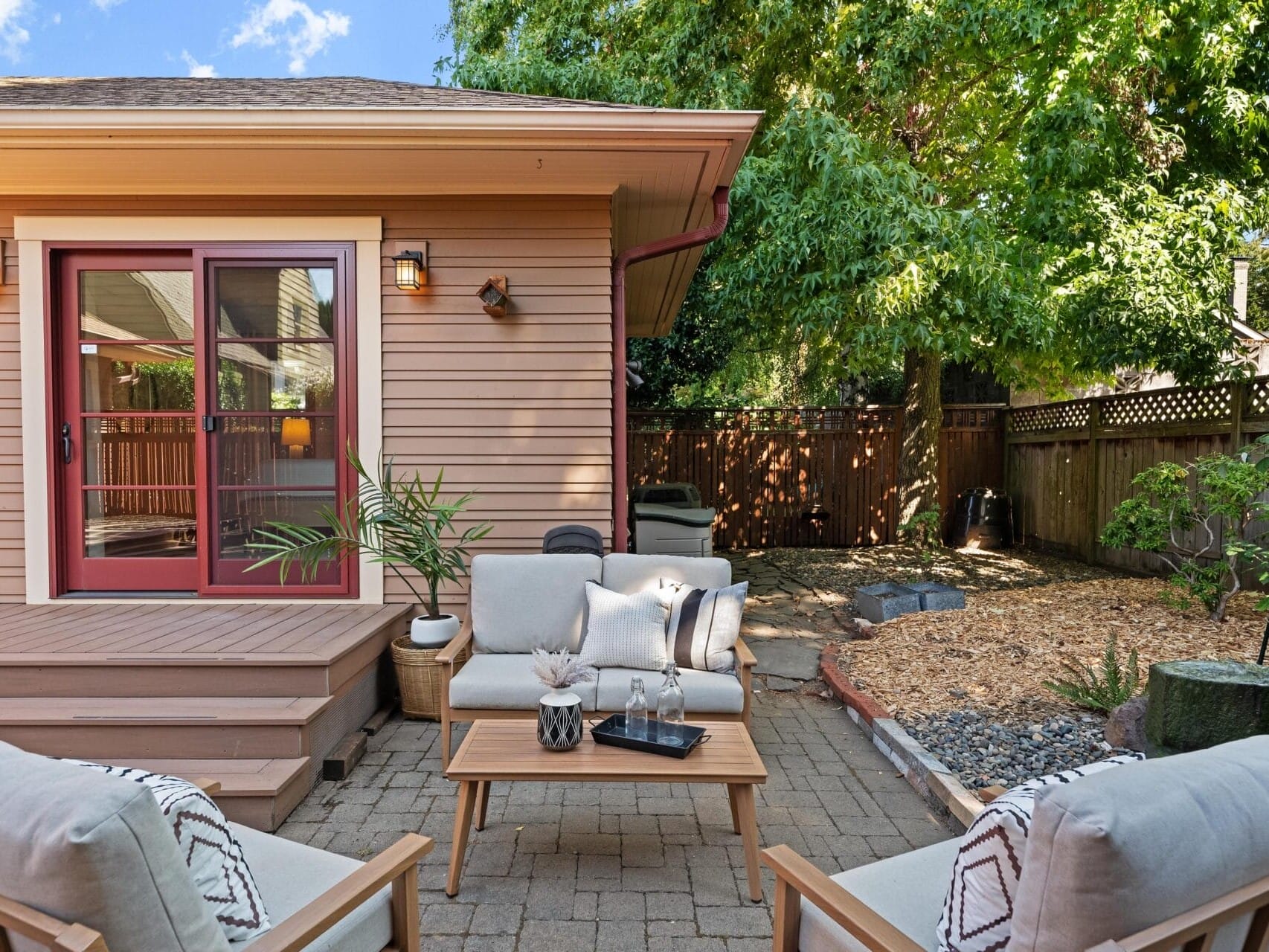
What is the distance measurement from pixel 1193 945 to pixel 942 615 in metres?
4.30

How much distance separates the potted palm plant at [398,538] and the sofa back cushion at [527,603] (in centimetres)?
40

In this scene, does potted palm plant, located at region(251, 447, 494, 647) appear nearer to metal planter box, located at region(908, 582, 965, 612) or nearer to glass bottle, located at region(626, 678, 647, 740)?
glass bottle, located at region(626, 678, 647, 740)

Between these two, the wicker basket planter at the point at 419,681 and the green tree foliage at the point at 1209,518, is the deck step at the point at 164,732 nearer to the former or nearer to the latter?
the wicker basket planter at the point at 419,681

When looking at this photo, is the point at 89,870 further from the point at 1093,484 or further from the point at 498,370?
the point at 1093,484

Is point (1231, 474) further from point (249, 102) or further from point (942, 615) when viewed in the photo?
point (249, 102)

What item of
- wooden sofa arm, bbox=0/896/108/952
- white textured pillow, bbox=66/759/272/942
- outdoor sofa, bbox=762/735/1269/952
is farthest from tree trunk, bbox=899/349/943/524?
wooden sofa arm, bbox=0/896/108/952

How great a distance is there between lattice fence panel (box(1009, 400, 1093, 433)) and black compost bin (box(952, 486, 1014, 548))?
88 centimetres

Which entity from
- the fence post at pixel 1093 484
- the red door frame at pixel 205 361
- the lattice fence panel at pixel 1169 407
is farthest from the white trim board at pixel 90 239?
the fence post at pixel 1093 484

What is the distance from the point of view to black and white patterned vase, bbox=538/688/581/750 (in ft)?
7.80

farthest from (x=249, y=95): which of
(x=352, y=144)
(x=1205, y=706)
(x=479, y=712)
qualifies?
(x=1205, y=706)

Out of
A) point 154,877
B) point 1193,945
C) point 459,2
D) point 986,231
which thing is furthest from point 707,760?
point 459,2

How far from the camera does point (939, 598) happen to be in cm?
542

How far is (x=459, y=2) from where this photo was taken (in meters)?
11.8

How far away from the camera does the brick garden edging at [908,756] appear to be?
8.80ft
